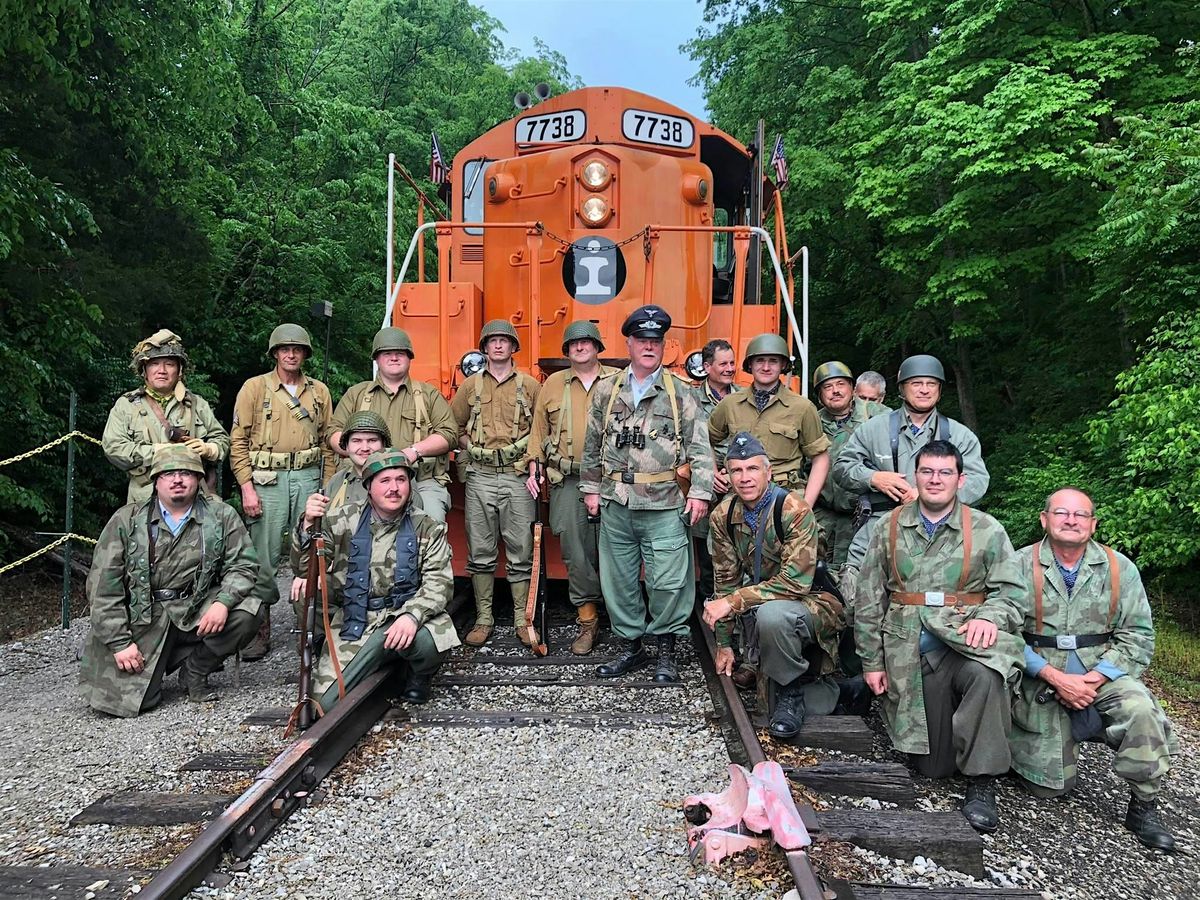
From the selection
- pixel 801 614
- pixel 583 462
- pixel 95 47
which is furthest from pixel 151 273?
pixel 801 614

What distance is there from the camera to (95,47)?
7.80 m

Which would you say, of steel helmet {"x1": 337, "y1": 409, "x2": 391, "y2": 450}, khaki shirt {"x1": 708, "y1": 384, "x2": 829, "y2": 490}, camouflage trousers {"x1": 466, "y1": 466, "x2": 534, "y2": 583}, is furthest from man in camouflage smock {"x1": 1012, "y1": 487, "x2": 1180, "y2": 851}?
steel helmet {"x1": 337, "y1": 409, "x2": 391, "y2": 450}

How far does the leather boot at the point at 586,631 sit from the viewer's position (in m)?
5.26

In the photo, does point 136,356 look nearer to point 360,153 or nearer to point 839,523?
point 839,523

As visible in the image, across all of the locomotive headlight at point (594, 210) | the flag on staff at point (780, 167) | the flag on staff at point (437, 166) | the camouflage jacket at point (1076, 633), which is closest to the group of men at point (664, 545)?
the camouflage jacket at point (1076, 633)

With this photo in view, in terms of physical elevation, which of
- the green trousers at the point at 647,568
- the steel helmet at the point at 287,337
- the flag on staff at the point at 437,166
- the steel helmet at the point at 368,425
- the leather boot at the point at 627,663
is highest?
the flag on staff at the point at 437,166

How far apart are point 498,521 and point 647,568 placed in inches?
46.3

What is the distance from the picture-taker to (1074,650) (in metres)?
3.52

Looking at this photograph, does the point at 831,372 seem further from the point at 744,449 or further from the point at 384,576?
the point at 384,576

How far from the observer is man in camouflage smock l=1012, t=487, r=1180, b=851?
340cm

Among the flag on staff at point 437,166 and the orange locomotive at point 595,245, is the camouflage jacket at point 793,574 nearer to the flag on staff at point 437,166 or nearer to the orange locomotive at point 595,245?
the orange locomotive at point 595,245

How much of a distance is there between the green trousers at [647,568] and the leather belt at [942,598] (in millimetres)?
1514

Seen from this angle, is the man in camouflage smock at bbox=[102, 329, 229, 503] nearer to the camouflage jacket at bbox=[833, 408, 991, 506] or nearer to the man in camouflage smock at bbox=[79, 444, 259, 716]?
the man in camouflage smock at bbox=[79, 444, 259, 716]

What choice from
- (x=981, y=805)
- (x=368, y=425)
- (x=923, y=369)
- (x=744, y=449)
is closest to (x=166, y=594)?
(x=368, y=425)
